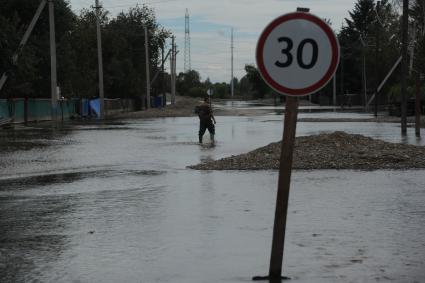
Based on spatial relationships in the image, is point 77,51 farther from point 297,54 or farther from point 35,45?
point 297,54

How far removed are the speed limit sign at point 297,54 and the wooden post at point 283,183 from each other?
19 centimetres

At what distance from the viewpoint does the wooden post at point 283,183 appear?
6.03 m

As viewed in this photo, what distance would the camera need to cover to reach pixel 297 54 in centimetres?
591

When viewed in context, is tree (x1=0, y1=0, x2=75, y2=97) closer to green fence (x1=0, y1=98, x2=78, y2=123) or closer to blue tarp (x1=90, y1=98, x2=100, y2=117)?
green fence (x1=0, y1=98, x2=78, y2=123)

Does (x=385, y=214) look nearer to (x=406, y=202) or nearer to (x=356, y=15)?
(x=406, y=202)

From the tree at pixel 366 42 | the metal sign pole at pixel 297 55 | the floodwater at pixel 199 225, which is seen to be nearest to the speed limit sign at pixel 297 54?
the metal sign pole at pixel 297 55

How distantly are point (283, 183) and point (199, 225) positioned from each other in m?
2.89

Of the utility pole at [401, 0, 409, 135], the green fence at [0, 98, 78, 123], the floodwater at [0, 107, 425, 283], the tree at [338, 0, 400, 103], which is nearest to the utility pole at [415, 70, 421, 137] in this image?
the utility pole at [401, 0, 409, 135]

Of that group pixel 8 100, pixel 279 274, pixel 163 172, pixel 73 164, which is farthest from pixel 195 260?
pixel 8 100

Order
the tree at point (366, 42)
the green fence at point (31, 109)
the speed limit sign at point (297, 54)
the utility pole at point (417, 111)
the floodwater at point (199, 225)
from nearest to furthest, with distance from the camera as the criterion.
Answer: the speed limit sign at point (297, 54) → the floodwater at point (199, 225) → the utility pole at point (417, 111) → the green fence at point (31, 109) → the tree at point (366, 42)

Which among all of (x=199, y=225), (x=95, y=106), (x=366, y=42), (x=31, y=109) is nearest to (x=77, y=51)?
(x=95, y=106)

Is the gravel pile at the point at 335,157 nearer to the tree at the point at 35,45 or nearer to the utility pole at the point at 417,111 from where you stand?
the utility pole at the point at 417,111

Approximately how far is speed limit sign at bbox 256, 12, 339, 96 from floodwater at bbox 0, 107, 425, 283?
171cm

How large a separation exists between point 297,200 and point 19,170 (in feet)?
25.4
